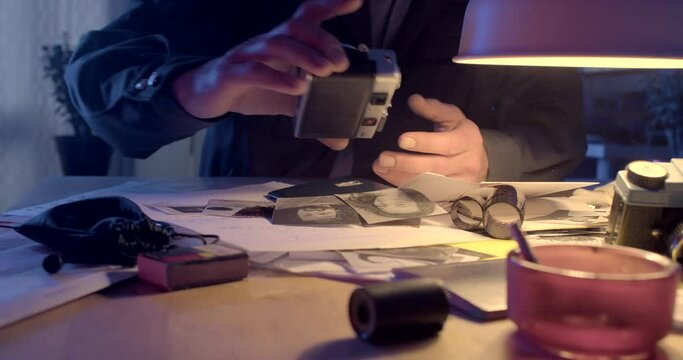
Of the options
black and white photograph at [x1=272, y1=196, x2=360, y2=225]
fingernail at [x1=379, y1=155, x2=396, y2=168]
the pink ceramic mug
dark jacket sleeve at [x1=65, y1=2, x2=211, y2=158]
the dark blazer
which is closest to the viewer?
the pink ceramic mug

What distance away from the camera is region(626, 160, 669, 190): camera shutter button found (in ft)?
2.04

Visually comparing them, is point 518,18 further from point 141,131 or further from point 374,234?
point 141,131

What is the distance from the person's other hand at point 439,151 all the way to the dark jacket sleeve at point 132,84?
32 centimetres

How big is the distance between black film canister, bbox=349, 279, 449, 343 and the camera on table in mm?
437

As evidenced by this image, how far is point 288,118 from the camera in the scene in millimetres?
1346

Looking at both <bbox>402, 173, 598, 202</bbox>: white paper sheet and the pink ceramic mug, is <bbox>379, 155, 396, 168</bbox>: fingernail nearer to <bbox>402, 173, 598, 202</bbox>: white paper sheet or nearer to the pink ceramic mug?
<bbox>402, 173, 598, 202</bbox>: white paper sheet

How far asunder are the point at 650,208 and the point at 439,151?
0.42 metres

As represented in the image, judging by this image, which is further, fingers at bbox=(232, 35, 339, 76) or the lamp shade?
fingers at bbox=(232, 35, 339, 76)

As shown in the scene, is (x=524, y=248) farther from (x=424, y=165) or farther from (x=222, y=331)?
(x=424, y=165)

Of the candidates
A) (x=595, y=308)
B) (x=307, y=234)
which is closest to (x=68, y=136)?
(x=307, y=234)

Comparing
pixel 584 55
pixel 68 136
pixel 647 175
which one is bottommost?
pixel 68 136

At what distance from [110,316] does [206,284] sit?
9cm

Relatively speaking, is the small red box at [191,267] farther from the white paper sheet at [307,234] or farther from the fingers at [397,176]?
the fingers at [397,176]

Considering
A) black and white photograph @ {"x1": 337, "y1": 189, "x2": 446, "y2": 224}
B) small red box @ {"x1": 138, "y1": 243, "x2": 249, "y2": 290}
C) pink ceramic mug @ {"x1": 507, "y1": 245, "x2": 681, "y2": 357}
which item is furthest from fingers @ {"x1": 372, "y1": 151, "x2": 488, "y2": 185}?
pink ceramic mug @ {"x1": 507, "y1": 245, "x2": 681, "y2": 357}
